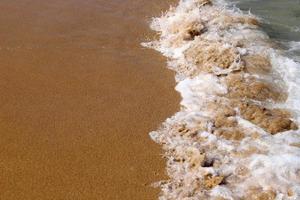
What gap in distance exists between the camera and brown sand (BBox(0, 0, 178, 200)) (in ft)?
17.3

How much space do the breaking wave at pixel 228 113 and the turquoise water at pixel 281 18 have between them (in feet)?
0.96

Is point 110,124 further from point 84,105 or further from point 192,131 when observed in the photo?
point 192,131

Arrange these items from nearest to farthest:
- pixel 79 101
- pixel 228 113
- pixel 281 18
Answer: pixel 228 113 → pixel 79 101 → pixel 281 18

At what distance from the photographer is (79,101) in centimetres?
664

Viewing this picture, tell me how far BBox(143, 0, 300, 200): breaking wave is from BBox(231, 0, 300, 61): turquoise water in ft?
0.96

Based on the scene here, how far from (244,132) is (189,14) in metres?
4.00

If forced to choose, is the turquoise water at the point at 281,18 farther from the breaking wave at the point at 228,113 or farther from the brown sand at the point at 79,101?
the brown sand at the point at 79,101

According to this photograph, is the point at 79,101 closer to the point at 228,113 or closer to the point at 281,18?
the point at 228,113

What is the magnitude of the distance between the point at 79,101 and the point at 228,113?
1.96 metres

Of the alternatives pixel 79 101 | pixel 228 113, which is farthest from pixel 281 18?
pixel 79 101

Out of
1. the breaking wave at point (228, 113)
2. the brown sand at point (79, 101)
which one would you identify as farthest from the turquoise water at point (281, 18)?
the brown sand at point (79, 101)

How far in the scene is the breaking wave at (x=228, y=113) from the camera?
527 cm

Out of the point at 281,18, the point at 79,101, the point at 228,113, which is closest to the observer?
the point at 228,113

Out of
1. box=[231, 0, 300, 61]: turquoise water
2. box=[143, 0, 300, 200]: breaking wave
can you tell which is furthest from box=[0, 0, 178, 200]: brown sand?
box=[231, 0, 300, 61]: turquoise water
